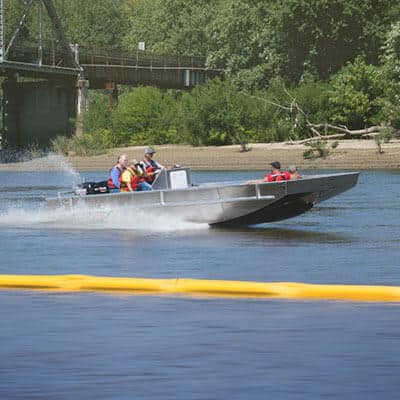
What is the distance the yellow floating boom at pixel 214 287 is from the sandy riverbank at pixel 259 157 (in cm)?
4526

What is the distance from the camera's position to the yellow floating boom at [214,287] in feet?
53.8

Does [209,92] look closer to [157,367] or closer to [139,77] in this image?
[139,77]

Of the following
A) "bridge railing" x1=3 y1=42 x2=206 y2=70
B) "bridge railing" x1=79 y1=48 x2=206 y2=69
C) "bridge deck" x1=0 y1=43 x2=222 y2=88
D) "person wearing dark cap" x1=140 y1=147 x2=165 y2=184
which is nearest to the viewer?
"person wearing dark cap" x1=140 y1=147 x2=165 y2=184

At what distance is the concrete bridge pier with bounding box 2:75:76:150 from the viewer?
88.6 meters

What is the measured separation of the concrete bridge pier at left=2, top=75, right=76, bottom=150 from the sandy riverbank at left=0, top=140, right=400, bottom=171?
11907 mm

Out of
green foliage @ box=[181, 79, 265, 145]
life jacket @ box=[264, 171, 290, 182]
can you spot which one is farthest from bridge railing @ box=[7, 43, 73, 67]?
life jacket @ box=[264, 171, 290, 182]

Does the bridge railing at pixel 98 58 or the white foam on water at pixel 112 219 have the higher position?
the bridge railing at pixel 98 58

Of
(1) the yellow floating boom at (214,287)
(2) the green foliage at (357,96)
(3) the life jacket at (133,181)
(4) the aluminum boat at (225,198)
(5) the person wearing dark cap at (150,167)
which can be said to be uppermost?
(2) the green foliage at (357,96)

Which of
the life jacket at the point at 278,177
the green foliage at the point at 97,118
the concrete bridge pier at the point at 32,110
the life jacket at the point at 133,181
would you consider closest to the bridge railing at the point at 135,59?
the concrete bridge pier at the point at 32,110

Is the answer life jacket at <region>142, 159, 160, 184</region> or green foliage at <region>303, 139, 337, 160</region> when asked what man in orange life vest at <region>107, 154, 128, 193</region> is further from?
green foliage at <region>303, 139, 337, 160</region>

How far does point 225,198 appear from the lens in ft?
92.5

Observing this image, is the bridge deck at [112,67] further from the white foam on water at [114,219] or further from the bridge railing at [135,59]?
the white foam on water at [114,219]

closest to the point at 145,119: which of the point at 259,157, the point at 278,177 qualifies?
the point at 259,157

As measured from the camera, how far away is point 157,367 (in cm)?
1226
